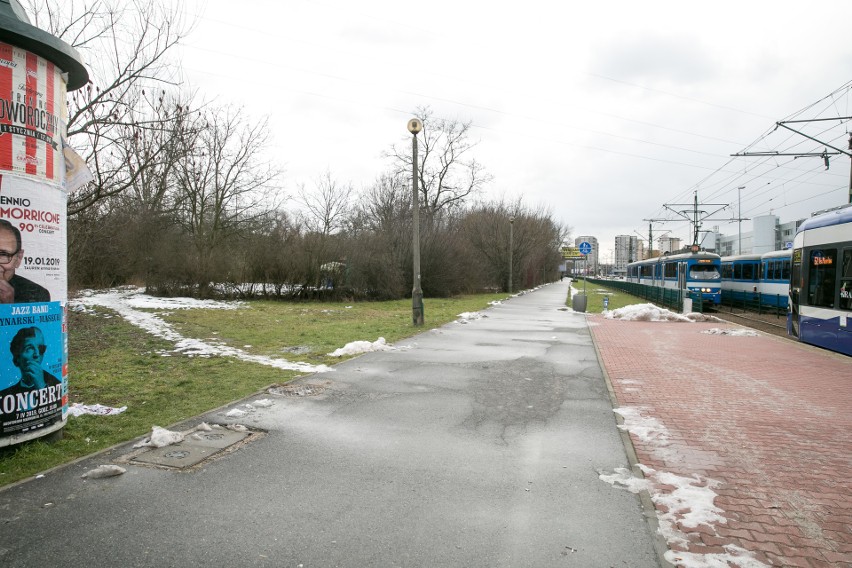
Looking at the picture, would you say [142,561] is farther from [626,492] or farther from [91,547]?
[626,492]

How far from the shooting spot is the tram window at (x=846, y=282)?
434 inches

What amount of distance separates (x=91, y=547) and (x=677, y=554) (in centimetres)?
369

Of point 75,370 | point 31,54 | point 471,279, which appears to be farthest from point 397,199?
point 31,54

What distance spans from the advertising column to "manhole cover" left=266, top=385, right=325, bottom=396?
2787mm

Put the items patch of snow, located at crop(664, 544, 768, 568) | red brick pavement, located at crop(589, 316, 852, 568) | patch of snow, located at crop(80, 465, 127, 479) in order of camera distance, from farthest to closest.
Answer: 1. patch of snow, located at crop(80, 465, 127, 479)
2. red brick pavement, located at crop(589, 316, 852, 568)
3. patch of snow, located at crop(664, 544, 768, 568)

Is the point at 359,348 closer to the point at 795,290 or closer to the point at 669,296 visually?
the point at 795,290

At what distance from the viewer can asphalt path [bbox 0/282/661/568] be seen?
331 cm

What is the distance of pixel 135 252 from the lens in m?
29.4

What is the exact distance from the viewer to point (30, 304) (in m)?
4.75

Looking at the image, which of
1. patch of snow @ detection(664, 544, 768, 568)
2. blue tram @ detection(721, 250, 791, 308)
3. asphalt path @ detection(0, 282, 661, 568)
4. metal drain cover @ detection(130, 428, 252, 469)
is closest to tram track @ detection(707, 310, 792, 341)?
blue tram @ detection(721, 250, 791, 308)

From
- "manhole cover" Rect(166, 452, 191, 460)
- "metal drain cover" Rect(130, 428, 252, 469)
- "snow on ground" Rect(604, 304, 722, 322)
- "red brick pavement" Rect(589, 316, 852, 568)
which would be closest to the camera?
"red brick pavement" Rect(589, 316, 852, 568)

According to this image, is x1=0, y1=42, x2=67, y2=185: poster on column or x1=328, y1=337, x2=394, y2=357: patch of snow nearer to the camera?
x1=0, y1=42, x2=67, y2=185: poster on column

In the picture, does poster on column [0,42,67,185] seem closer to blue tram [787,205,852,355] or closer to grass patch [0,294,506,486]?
grass patch [0,294,506,486]

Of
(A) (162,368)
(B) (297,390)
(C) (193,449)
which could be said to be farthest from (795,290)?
(A) (162,368)
